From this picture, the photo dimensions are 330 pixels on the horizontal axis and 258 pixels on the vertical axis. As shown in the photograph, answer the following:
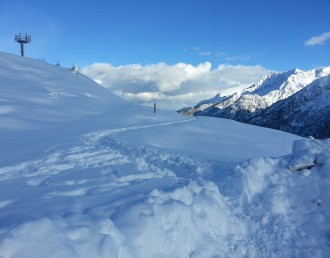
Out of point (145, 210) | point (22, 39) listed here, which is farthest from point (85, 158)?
point (22, 39)

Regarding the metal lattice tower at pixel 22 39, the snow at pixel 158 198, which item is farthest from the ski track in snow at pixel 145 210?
the metal lattice tower at pixel 22 39

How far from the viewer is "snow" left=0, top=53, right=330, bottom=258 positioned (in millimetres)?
6328

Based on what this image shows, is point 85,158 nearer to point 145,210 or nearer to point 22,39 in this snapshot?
point 145,210

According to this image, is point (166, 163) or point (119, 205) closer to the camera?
point (119, 205)

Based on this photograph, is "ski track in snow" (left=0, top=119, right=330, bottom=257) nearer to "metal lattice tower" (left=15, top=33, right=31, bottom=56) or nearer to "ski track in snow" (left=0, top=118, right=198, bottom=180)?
"ski track in snow" (left=0, top=118, right=198, bottom=180)

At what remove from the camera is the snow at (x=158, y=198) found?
633cm

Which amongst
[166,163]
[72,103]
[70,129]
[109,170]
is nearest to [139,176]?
[109,170]

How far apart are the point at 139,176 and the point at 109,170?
125 centimetres

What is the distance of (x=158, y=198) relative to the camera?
8180 millimetres

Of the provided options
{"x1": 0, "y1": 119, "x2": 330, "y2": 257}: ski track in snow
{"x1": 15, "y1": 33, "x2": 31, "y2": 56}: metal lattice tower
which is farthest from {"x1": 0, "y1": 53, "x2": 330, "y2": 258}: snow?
{"x1": 15, "y1": 33, "x2": 31, "y2": 56}: metal lattice tower

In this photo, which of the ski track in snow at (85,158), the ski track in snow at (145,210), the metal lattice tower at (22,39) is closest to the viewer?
the ski track in snow at (145,210)

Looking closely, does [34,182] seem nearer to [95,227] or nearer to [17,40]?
[95,227]

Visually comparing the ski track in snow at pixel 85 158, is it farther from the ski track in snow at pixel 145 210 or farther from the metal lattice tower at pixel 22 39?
the metal lattice tower at pixel 22 39

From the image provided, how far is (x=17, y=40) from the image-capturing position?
223 ft
